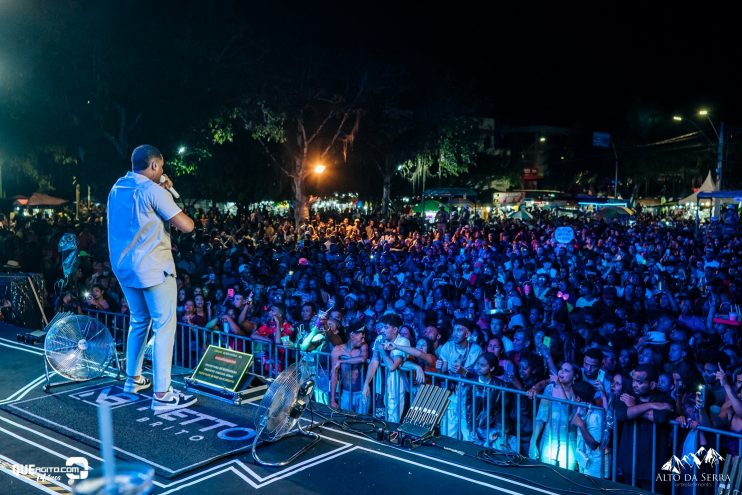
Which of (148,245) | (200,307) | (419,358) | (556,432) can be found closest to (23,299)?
(200,307)

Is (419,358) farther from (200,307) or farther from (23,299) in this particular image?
(23,299)

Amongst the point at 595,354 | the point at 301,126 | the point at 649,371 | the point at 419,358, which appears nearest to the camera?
the point at 649,371

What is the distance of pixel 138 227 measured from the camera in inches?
172

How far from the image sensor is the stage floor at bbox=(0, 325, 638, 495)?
12.2 feet

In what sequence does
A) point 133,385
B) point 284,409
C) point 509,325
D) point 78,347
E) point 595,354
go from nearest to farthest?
point 284,409, point 133,385, point 78,347, point 595,354, point 509,325

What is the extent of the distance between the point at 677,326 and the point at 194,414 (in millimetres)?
6131

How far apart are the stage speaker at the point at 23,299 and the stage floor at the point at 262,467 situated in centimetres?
481

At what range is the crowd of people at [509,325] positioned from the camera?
207 inches

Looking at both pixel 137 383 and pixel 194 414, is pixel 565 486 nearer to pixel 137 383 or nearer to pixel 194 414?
pixel 194 414

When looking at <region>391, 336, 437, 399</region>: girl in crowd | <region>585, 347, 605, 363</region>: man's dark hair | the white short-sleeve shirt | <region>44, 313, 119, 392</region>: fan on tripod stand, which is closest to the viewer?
the white short-sleeve shirt

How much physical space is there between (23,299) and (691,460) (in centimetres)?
896

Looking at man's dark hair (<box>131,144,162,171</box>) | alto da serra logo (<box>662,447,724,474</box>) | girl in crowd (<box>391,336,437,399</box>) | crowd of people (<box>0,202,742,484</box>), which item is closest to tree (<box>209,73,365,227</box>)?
crowd of people (<box>0,202,742,484</box>)

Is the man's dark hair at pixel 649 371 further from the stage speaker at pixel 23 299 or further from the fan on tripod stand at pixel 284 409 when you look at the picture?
the stage speaker at pixel 23 299

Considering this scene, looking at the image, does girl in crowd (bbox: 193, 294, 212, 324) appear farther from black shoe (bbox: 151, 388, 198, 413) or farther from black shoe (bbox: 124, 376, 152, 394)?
black shoe (bbox: 151, 388, 198, 413)
